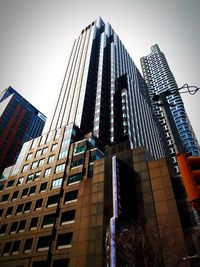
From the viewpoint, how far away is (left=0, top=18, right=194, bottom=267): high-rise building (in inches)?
1244

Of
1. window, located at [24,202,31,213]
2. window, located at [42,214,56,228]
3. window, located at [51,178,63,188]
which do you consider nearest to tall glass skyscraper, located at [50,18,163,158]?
window, located at [51,178,63,188]

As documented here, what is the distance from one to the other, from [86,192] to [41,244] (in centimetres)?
1600

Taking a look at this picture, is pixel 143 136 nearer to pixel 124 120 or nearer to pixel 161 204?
pixel 124 120

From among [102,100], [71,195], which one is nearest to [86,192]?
[71,195]

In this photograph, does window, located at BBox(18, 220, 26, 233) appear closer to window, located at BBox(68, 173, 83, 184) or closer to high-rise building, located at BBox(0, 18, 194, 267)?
high-rise building, located at BBox(0, 18, 194, 267)

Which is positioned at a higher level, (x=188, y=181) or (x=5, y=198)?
(x=5, y=198)

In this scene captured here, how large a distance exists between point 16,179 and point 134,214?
146ft

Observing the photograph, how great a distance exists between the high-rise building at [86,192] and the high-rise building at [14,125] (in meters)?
46.0

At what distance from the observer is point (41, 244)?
45.9 m

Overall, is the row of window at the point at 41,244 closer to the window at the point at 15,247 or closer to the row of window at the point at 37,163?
the window at the point at 15,247

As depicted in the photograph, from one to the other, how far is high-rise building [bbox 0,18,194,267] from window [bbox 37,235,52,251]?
203 mm

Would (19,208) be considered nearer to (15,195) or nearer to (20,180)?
(15,195)

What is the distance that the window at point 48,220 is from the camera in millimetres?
47969

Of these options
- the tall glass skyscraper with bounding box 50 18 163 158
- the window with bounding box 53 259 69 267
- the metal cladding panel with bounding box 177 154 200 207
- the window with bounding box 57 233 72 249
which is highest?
the tall glass skyscraper with bounding box 50 18 163 158
